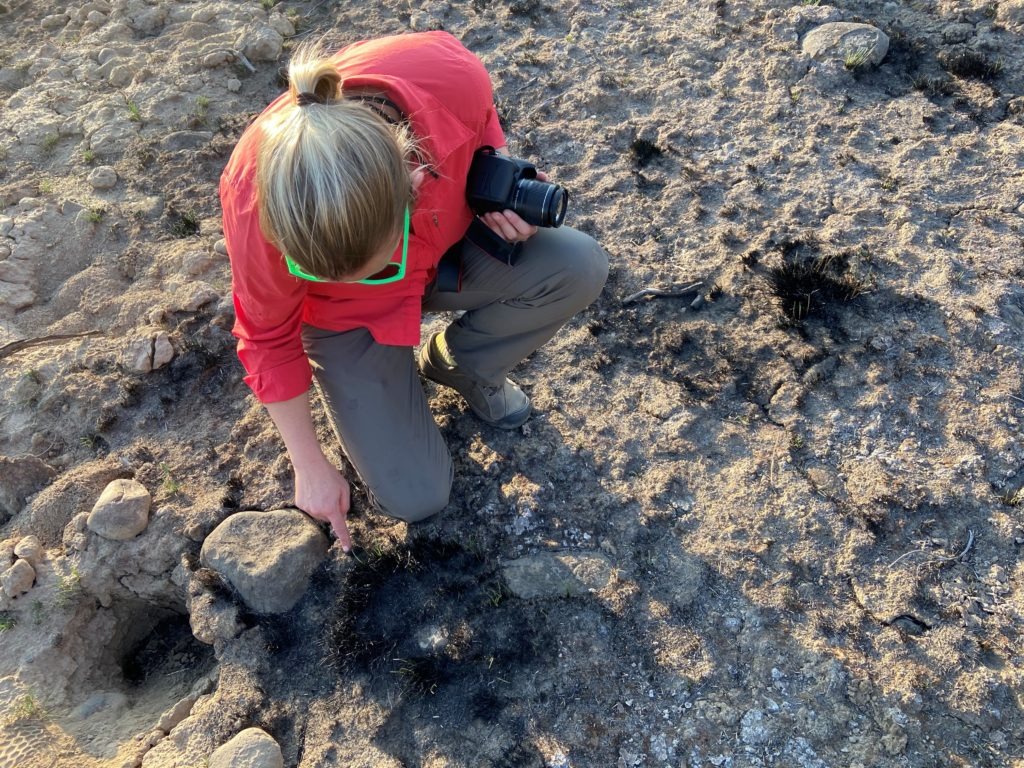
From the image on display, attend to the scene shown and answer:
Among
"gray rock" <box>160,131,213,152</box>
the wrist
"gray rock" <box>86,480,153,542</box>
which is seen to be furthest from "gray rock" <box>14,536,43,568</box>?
"gray rock" <box>160,131,213,152</box>

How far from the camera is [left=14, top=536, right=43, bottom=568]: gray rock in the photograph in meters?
2.84

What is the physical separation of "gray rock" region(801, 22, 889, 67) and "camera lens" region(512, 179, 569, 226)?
2.89 meters

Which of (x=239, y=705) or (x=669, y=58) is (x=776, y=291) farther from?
(x=239, y=705)

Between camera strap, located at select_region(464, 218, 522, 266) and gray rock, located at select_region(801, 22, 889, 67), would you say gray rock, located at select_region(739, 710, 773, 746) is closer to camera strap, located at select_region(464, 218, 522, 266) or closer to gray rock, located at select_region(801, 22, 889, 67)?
camera strap, located at select_region(464, 218, 522, 266)

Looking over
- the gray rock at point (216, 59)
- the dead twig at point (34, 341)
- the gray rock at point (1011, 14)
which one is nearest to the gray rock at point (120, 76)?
the gray rock at point (216, 59)

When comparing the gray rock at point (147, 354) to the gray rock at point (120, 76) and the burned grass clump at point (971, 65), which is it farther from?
the burned grass clump at point (971, 65)

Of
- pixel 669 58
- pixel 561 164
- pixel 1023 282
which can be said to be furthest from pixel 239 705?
pixel 669 58

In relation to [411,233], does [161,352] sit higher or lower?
lower

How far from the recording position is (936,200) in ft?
11.9

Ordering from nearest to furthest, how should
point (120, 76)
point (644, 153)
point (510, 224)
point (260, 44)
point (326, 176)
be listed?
point (326, 176) → point (510, 224) → point (644, 153) → point (120, 76) → point (260, 44)

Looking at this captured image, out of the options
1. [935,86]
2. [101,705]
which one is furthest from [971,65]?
[101,705]

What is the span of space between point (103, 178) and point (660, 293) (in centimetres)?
317

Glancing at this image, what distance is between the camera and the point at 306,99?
1.75 meters

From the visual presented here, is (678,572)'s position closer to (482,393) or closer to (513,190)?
(482,393)
